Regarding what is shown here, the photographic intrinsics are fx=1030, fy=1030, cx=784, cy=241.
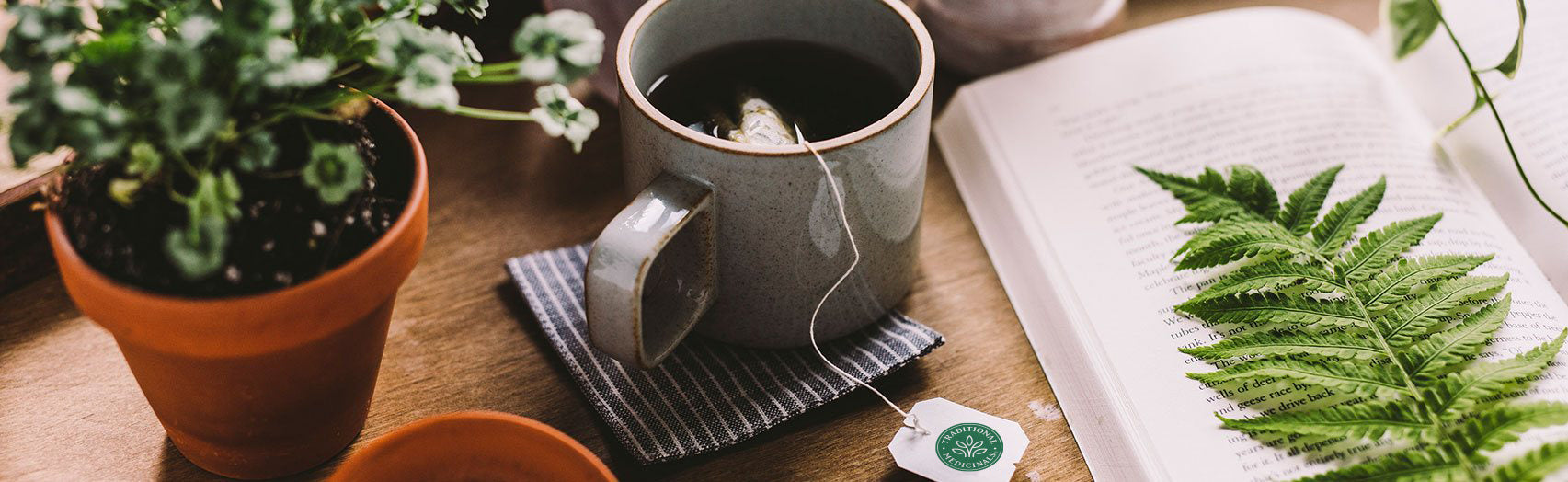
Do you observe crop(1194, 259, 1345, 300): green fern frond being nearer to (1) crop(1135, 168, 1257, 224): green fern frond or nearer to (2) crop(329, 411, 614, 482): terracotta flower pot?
(1) crop(1135, 168, 1257, 224): green fern frond

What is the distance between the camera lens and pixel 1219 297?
65 centimetres

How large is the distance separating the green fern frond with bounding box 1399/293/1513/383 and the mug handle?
16.0 inches

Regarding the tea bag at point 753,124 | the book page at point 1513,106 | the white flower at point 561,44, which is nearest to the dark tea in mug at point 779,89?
the tea bag at point 753,124

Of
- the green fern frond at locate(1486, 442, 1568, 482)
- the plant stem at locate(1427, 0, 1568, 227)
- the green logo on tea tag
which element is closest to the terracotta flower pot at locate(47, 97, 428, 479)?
the green logo on tea tag

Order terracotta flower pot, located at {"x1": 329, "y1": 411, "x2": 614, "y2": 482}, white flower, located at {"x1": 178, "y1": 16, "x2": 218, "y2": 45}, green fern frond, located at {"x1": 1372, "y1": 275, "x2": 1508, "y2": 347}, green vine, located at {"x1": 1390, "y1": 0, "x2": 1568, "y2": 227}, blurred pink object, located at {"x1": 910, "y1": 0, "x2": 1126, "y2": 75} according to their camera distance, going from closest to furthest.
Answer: white flower, located at {"x1": 178, "y1": 16, "x2": 218, "y2": 45} < terracotta flower pot, located at {"x1": 329, "y1": 411, "x2": 614, "y2": 482} < green fern frond, located at {"x1": 1372, "y1": 275, "x2": 1508, "y2": 347} < green vine, located at {"x1": 1390, "y1": 0, "x2": 1568, "y2": 227} < blurred pink object, located at {"x1": 910, "y1": 0, "x2": 1126, "y2": 75}

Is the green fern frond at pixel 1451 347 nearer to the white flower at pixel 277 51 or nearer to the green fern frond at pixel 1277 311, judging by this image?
the green fern frond at pixel 1277 311

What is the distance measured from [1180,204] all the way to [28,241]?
766 millimetres

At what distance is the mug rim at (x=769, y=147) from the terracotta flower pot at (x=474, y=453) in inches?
6.7

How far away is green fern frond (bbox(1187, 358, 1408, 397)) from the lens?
0.58 meters

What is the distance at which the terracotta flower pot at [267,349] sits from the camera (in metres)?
0.45

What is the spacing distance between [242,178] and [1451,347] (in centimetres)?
65

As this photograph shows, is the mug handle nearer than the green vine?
Yes

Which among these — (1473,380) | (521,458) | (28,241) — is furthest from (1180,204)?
(28,241)

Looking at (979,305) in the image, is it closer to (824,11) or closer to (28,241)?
(824,11)
